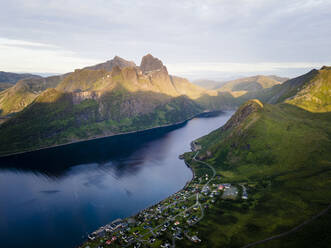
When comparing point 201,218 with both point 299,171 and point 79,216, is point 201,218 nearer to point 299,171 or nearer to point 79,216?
point 79,216

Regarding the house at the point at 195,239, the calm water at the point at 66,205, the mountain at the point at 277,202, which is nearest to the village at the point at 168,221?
the house at the point at 195,239

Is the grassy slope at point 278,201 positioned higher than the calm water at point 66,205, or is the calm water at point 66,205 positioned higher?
the grassy slope at point 278,201

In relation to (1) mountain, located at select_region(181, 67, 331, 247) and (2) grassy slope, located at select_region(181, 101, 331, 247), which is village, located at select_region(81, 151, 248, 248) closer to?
(1) mountain, located at select_region(181, 67, 331, 247)

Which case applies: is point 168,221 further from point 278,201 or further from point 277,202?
point 278,201

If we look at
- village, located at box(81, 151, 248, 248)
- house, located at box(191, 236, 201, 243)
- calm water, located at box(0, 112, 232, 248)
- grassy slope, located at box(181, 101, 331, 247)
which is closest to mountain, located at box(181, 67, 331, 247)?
grassy slope, located at box(181, 101, 331, 247)

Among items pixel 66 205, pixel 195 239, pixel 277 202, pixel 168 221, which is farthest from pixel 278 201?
pixel 66 205

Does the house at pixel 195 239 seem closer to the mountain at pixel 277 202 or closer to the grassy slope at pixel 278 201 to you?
the grassy slope at pixel 278 201

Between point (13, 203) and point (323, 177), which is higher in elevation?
point (323, 177)

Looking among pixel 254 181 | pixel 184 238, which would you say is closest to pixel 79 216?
pixel 184 238
